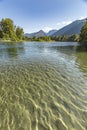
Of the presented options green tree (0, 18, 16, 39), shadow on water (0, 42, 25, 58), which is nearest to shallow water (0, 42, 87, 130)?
shadow on water (0, 42, 25, 58)

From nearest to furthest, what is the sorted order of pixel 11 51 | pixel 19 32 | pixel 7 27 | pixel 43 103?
pixel 43 103 → pixel 11 51 → pixel 7 27 → pixel 19 32

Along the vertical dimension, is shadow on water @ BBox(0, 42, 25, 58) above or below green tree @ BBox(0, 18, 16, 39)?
below

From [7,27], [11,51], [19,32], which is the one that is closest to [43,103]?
[11,51]

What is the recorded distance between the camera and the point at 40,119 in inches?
176

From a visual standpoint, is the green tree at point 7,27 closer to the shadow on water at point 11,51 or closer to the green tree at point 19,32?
the green tree at point 19,32

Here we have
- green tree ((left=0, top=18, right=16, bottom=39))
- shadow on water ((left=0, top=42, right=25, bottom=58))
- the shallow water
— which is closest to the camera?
the shallow water

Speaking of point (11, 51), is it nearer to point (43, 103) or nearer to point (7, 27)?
point (43, 103)

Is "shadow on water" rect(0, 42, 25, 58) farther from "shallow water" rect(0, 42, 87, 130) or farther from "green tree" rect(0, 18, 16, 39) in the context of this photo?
"green tree" rect(0, 18, 16, 39)

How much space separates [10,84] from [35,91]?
179 cm

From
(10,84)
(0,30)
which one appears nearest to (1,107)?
(10,84)

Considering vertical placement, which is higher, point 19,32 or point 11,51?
point 19,32

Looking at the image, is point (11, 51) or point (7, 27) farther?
point (7, 27)

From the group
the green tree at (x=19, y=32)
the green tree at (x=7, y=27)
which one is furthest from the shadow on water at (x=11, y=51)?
the green tree at (x=19, y=32)

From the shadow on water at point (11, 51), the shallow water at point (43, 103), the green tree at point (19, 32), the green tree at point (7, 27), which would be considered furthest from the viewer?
the green tree at point (19, 32)
